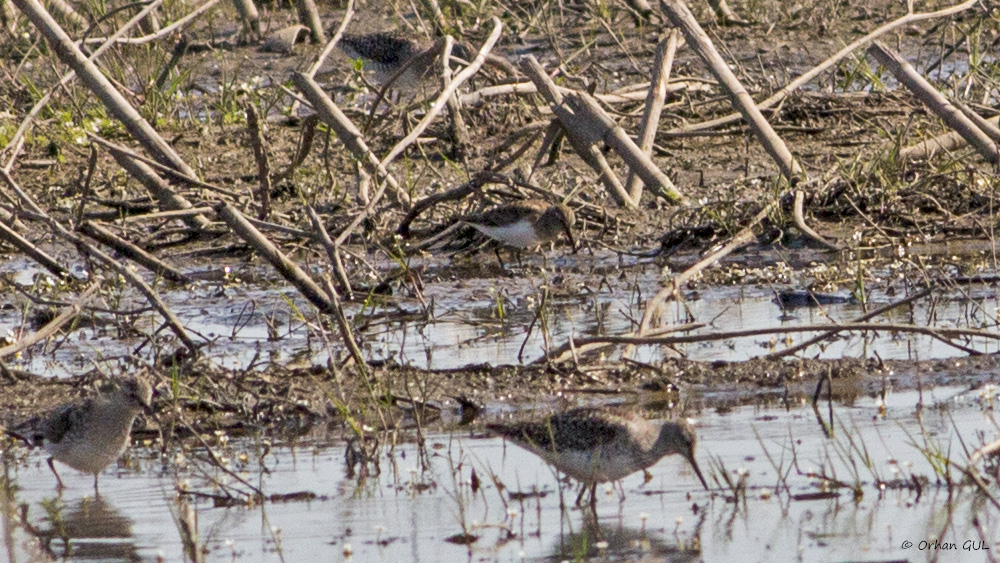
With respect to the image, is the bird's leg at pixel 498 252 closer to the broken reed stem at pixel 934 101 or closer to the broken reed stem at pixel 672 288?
the broken reed stem at pixel 672 288

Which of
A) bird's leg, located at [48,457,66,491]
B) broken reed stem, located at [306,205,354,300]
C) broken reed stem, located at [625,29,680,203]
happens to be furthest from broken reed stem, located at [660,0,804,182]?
bird's leg, located at [48,457,66,491]

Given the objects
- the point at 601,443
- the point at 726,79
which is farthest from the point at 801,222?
the point at 601,443

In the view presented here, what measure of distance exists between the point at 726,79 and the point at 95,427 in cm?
435

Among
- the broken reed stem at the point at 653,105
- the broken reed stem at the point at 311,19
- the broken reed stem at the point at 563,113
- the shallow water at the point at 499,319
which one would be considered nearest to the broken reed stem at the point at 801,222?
the shallow water at the point at 499,319

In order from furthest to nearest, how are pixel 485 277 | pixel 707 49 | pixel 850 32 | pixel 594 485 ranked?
1. pixel 850 32
2. pixel 485 277
3. pixel 707 49
4. pixel 594 485

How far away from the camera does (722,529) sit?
4492mm

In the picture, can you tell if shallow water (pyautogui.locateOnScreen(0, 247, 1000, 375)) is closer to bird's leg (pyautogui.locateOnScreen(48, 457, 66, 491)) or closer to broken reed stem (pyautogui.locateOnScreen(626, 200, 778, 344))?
broken reed stem (pyautogui.locateOnScreen(626, 200, 778, 344))

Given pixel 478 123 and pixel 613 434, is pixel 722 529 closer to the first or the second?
pixel 613 434

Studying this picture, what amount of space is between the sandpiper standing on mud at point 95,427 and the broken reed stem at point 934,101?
4449 millimetres

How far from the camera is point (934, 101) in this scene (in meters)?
8.31

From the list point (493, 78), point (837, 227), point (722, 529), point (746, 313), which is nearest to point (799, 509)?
point (722, 529)

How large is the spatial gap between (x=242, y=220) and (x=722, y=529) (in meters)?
3.07

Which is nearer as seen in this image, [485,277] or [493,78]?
[485,277]

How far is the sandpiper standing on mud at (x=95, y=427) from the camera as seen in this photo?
5328mm
